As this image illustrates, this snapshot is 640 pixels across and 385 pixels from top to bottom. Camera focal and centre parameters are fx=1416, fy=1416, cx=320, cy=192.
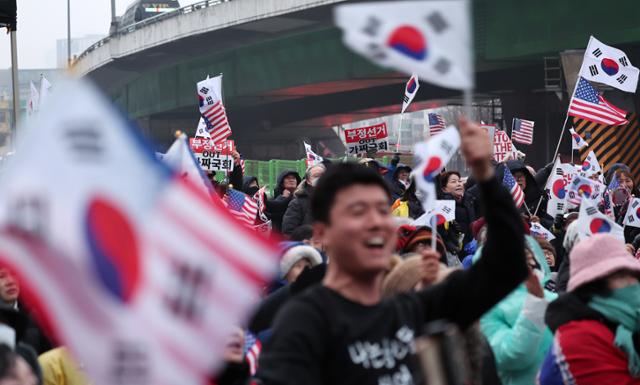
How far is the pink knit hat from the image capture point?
574cm

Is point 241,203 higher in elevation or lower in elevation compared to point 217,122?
lower

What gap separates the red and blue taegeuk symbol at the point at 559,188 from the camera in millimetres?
15117

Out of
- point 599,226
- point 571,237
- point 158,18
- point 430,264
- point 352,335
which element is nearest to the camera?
point 352,335

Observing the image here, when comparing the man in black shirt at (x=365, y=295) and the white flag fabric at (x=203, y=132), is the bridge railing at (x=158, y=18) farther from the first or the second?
the man in black shirt at (x=365, y=295)

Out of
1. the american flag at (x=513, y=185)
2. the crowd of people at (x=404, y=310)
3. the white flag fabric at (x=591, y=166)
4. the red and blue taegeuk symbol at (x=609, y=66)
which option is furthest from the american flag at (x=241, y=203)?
the crowd of people at (x=404, y=310)

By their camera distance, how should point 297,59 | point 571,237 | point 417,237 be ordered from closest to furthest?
point 417,237
point 571,237
point 297,59

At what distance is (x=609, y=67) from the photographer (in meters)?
18.1

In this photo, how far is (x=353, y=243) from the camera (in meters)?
4.00

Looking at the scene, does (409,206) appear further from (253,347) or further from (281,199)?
(253,347)

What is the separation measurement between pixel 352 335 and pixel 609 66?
1475 cm

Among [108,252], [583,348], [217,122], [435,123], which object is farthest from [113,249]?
[435,123]

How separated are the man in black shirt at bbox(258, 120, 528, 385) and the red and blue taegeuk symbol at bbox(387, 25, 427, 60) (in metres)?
Answer: 0.24

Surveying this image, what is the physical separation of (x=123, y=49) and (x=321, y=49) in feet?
40.1

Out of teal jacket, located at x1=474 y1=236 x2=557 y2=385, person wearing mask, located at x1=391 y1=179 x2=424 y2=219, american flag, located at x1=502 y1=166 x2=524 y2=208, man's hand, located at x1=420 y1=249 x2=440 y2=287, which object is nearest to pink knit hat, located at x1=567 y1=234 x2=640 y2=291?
teal jacket, located at x1=474 y1=236 x2=557 y2=385
